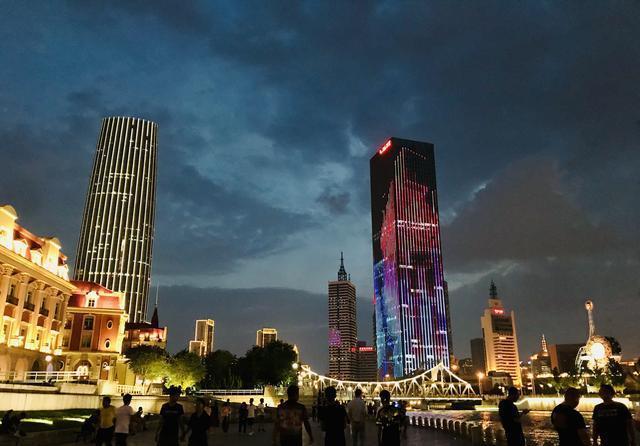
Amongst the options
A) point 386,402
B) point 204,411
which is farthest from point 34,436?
point 386,402

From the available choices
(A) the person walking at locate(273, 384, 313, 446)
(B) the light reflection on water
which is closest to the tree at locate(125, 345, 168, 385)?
(B) the light reflection on water

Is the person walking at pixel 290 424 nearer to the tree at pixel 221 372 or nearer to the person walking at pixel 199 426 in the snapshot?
the person walking at pixel 199 426

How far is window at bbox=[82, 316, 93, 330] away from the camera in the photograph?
78.7m

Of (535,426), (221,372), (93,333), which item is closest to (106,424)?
(535,426)

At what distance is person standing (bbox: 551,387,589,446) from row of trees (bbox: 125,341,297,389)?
249ft

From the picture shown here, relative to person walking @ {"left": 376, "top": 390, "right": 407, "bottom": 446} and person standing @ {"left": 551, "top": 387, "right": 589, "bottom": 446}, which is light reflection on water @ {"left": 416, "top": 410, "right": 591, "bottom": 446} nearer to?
person walking @ {"left": 376, "top": 390, "right": 407, "bottom": 446}

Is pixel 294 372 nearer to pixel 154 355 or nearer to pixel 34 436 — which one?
pixel 154 355

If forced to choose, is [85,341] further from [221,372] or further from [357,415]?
[357,415]

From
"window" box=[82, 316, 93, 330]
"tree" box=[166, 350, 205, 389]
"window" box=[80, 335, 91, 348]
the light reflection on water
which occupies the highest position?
"window" box=[82, 316, 93, 330]

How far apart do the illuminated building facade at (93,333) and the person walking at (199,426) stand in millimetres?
71056

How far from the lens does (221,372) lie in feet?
356

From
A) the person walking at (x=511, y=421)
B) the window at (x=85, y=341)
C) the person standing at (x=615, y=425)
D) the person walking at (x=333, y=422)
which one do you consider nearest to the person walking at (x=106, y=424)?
the person walking at (x=333, y=422)

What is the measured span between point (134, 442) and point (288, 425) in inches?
677

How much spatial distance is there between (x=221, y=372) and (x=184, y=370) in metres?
27.7
